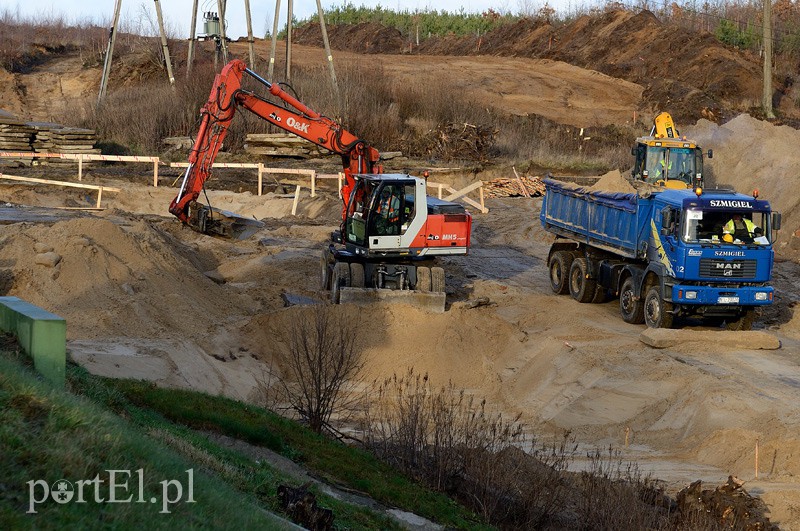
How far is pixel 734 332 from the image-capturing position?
18.7 m

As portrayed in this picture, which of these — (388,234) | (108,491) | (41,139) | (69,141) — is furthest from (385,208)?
(41,139)

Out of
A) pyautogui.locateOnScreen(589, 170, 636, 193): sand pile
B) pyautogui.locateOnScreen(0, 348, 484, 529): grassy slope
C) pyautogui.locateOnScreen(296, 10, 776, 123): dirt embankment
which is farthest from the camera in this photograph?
pyautogui.locateOnScreen(296, 10, 776, 123): dirt embankment

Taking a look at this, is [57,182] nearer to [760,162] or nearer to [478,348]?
[478,348]

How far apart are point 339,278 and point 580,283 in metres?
5.69

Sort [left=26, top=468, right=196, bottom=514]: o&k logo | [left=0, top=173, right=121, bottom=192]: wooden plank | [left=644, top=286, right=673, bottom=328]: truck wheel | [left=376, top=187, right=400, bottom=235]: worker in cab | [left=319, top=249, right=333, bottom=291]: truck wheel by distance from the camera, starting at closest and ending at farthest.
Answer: [left=26, top=468, right=196, bottom=514]: o&k logo, [left=644, top=286, right=673, bottom=328]: truck wheel, [left=376, top=187, right=400, bottom=235]: worker in cab, [left=319, top=249, right=333, bottom=291]: truck wheel, [left=0, top=173, right=121, bottom=192]: wooden plank

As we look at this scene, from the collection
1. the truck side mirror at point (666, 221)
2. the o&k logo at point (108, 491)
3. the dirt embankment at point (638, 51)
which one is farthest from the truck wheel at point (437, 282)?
the dirt embankment at point (638, 51)

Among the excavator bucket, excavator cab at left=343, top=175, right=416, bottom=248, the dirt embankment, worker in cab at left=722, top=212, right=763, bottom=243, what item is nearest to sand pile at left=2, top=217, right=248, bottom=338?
excavator cab at left=343, top=175, right=416, bottom=248

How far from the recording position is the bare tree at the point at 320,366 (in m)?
13.0

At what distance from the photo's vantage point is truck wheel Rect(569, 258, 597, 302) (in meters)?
22.2

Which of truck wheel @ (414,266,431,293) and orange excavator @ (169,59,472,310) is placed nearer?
orange excavator @ (169,59,472,310)

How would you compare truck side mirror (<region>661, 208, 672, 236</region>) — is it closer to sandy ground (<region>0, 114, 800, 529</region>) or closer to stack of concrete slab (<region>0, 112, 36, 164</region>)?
sandy ground (<region>0, 114, 800, 529</region>)

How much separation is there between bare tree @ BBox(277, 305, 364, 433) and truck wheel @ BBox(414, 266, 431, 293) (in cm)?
180

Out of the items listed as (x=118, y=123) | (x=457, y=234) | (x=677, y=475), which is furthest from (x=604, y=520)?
(x=118, y=123)

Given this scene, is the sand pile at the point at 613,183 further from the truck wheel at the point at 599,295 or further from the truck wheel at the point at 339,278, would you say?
the truck wheel at the point at 339,278
